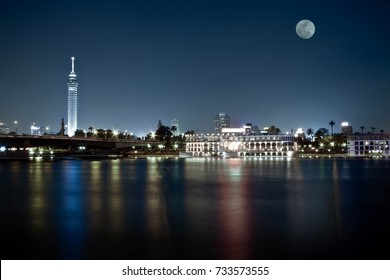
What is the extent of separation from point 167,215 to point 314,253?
45.3 ft

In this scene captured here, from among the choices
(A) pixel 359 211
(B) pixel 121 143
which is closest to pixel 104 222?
(A) pixel 359 211

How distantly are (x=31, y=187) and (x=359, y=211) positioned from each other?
124 ft

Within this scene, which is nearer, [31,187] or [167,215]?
[167,215]

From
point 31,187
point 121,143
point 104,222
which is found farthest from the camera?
point 121,143

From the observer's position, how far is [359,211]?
3459 cm

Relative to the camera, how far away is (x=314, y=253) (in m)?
19.6

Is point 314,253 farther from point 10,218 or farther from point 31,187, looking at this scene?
point 31,187

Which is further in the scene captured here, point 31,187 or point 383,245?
point 31,187
